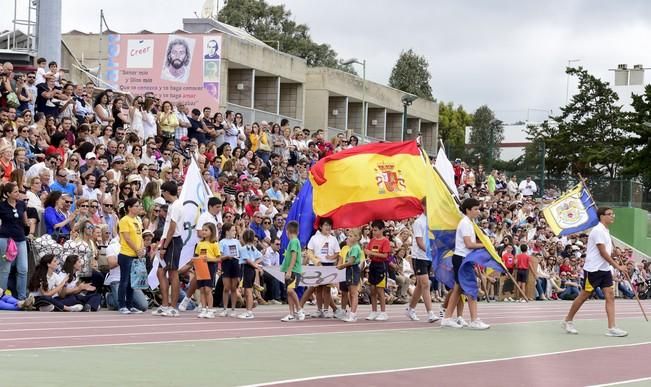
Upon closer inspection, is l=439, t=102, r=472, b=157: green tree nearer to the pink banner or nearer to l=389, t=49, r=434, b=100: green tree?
l=389, t=49, r=434, b=100: green tree

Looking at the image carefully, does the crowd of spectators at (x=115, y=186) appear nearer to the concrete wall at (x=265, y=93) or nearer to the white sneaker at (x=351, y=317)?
the white sneaker at (x=351, y=317)

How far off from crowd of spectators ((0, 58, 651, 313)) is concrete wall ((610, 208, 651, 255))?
18.0m

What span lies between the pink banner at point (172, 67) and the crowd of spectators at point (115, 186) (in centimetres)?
1067

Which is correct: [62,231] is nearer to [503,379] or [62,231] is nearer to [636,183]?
[503,379]

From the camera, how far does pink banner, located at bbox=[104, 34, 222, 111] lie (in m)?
46.2

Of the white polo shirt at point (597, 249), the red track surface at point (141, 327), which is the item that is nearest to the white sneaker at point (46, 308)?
the red track surface at point (141, 327)

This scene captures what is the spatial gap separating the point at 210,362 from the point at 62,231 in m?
9.75

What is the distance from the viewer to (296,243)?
65.3ft

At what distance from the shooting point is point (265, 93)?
178 feet

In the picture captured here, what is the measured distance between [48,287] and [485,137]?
6239cm

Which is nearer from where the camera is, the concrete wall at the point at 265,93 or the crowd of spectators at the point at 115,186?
the crowd of spectators at the point at 115,186

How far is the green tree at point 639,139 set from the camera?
69.2m

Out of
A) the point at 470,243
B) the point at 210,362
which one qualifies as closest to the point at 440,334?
the point at 470,243

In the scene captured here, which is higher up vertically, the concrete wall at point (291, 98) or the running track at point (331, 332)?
the concrete wall at point (291, 98)
